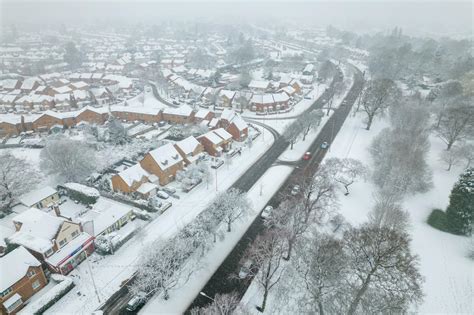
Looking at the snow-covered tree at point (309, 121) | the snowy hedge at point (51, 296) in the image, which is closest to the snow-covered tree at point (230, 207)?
the snowy hedge at point (51, 296)

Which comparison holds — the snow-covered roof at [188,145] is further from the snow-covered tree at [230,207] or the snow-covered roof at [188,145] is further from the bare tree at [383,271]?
the bare tree at [383,271]

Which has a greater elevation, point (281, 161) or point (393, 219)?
point (393, 219)

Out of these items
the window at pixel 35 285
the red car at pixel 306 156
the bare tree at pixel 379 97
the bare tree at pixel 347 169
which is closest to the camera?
the window at pixel 35 285

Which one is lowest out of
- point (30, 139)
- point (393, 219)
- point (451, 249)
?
point (30, 139)

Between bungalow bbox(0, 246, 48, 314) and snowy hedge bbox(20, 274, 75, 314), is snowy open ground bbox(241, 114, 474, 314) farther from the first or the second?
bungalow bbox(0, 246, 48, 314)

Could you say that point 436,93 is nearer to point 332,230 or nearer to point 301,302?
point 332,230

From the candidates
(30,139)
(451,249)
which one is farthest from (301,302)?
(30,139)

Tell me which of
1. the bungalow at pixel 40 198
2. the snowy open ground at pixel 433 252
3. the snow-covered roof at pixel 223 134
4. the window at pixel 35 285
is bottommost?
the window at pixel 35 285
